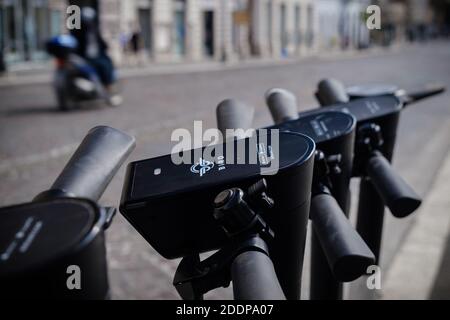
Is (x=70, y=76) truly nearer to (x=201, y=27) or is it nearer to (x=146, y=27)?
(x=146, y=27)

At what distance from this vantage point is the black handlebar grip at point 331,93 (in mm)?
1397

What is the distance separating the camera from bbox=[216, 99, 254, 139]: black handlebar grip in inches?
39.5

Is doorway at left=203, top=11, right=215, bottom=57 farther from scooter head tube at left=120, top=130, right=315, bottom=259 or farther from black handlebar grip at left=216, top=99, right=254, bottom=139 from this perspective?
scooter head tube at left=120, top=130, right=315, bottom=259

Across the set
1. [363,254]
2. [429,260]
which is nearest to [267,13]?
[429,260]

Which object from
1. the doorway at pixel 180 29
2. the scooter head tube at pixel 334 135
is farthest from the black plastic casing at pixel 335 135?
the doorway at pixel 180 29

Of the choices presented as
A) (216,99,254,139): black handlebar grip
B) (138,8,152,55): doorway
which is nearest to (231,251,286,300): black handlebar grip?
(216,99,254,139): black handlebar grip

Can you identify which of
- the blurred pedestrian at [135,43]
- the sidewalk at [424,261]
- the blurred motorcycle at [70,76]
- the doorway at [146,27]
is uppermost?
the doorway at [146,27]

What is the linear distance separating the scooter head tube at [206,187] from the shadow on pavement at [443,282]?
65.5 inches

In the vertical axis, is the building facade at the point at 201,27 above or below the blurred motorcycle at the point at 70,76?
above

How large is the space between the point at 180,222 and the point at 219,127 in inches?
12.2

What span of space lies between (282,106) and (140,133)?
5.75 metres

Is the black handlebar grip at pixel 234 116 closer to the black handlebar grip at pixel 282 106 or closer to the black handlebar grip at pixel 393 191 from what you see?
the black handlebar grip at pixel 282 106

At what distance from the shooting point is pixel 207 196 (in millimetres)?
755
